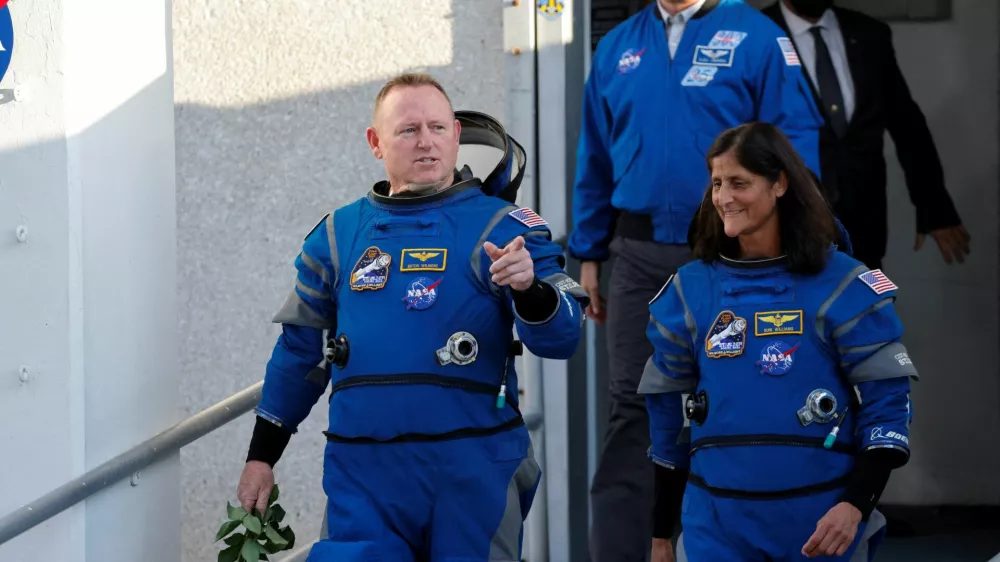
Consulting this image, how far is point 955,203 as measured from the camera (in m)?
6.07

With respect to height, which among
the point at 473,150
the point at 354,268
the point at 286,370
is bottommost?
the point at 286,370

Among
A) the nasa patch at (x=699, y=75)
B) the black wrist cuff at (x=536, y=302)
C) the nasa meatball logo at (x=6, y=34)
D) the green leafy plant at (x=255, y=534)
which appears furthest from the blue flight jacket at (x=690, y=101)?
the nasa meatball logo at (x=6, y=34)

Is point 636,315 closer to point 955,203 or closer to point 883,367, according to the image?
point 883,367

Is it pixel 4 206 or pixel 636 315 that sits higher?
pixel 4 206

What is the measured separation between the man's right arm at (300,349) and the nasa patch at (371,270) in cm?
11

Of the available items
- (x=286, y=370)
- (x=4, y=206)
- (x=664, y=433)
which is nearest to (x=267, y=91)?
(x=4, y=206)

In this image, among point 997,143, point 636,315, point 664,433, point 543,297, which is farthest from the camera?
point 997,143

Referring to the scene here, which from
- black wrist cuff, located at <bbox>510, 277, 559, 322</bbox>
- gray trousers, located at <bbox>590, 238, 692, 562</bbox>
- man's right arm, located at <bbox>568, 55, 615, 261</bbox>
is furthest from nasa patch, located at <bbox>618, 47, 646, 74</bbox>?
black wrist cuff, located at <bbox>510, 277, 559, 322</bbox>

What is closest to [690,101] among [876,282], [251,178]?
[876,282]

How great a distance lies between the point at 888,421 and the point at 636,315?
118 cm

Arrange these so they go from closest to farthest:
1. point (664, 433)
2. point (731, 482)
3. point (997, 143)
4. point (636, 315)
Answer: point (731, 482), point (664, 433), point (636, 315), point (997, 143)

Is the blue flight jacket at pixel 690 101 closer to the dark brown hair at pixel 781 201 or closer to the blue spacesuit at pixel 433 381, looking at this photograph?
the dark brown hair at pixel 781 201

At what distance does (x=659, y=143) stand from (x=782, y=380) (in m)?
1.17

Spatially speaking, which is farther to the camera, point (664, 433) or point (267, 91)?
point (267, 91)
